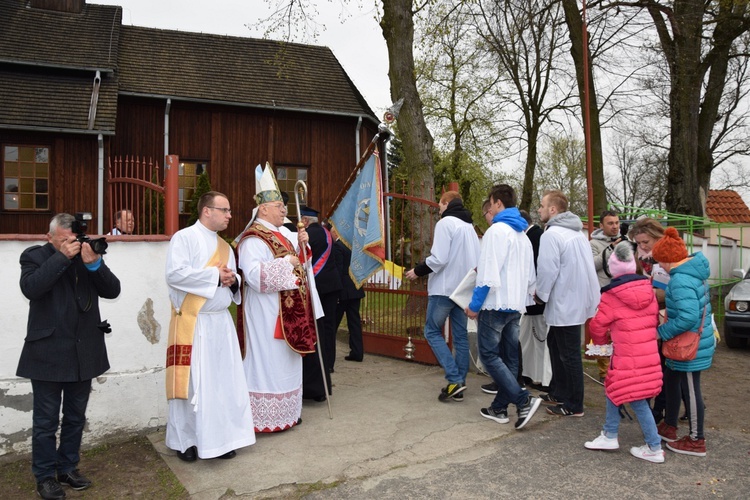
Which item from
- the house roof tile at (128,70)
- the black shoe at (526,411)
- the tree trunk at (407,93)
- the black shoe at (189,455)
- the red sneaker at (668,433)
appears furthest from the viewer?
the house roof tile at (128,70)

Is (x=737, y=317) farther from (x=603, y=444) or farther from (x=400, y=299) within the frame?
(x=603, y=444)

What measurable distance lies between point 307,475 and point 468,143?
95.0 feet

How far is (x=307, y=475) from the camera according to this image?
4367mm

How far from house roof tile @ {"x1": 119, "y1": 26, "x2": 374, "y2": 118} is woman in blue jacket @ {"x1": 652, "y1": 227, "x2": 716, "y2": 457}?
621 inches

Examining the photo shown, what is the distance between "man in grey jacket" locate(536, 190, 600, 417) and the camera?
5512 millimetres

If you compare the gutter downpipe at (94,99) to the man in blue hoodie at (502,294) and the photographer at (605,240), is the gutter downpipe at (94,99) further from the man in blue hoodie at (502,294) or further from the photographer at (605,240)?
the man in blue hoodie at (502,294)

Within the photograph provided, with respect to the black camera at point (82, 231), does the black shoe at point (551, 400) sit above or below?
below

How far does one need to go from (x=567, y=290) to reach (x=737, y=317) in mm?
4943

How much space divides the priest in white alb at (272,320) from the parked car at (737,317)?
6623 mm

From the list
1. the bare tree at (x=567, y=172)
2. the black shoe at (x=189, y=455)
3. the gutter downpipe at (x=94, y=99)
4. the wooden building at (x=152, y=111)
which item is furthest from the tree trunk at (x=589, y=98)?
the bare tree at (x=567, y=172)

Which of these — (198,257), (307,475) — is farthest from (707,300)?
(198,257)

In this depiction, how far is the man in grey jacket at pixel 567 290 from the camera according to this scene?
551 cm

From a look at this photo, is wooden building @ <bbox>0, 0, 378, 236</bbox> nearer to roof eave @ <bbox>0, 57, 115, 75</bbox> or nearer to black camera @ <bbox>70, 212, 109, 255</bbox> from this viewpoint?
roof eave @ <bbox>0, 57, 115, 75</bbox>

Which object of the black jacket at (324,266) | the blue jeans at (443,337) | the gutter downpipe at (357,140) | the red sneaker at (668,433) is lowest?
the red sneaker at (668,433)
